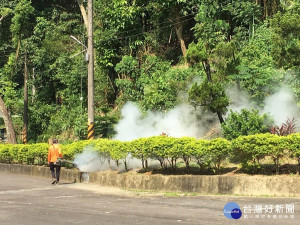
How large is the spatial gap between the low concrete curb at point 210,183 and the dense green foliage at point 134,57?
449 cm

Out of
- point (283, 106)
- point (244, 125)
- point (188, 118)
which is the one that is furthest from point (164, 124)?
point (244, 125)

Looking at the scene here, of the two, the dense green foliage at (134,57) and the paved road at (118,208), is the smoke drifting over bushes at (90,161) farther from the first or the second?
the dense green foliage at (134,57)

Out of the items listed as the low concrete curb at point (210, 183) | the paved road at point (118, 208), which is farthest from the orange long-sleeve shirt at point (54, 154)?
the paved road at point (118, 208)

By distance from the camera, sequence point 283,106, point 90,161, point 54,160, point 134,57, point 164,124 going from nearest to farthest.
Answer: point 54,160 → point 90,161 → point 283,106 → point 164,124 → point 134,57

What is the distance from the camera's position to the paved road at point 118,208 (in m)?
8.84

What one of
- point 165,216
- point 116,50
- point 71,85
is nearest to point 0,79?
point 71,85

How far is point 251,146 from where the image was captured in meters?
12.1

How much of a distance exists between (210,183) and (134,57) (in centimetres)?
1810

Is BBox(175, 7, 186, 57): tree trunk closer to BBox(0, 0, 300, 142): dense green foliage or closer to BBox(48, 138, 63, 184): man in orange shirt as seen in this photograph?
BBox(0, 0, 300, 142): dense green foliage

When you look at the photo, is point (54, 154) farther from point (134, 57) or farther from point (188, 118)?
point (134, 57)

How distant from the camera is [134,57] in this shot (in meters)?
29.7

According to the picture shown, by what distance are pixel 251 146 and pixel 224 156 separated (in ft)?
3.64

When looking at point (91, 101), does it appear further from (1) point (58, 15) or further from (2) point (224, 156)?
(1) point (58, 15)

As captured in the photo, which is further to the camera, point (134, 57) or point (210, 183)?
point (134, 57)
